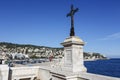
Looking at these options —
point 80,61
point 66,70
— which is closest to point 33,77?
point 66,70

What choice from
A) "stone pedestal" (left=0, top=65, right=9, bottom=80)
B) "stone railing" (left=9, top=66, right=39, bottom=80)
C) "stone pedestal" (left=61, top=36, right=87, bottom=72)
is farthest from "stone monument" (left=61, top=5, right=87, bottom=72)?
"stone railing" (left=9, top=66, right=39, bottom=80)

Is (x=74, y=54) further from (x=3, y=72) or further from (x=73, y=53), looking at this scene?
(x=3, y=72)

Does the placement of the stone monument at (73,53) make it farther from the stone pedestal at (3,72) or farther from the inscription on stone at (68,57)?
the stone pedestal at (3,72)

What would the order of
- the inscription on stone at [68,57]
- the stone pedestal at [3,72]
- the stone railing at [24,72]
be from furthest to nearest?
1. the stone railing at [24,72]
2. the stone pedestal at [3,72]
3. the inscription on stone at [68,57]

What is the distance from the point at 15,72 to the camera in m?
10.5

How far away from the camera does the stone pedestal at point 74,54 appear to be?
7738 millimetres

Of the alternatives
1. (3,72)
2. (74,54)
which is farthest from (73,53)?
(3,72)

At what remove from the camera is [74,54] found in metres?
7.76

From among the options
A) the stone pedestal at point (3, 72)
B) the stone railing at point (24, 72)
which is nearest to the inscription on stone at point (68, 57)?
the stone pedestal at point (3, 72)

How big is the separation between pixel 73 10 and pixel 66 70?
3020 millimetres

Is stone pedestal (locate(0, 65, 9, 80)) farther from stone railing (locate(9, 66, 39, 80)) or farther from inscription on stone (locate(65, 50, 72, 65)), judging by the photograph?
inscription on stone (locate(65, 50, 72, 65))

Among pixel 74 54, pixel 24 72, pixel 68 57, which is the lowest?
pixel 24 72

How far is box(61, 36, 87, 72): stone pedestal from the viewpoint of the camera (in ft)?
25.4

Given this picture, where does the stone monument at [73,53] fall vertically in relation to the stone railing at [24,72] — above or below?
above
